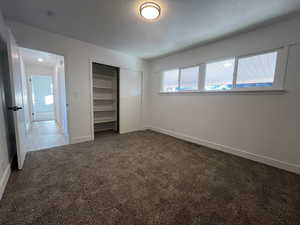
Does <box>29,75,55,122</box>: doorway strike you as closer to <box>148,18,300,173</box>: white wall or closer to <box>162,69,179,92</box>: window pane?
<box>162,69,179,92</box>: window pane

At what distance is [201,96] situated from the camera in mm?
3189

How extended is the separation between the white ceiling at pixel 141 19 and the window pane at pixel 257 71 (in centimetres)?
59

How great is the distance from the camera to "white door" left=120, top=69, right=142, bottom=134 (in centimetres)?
404

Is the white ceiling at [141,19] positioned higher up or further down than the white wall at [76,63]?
higher up

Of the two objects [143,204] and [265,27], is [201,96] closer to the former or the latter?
[265,27]

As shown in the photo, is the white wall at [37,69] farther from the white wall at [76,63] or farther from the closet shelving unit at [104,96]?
the white wall at [76,63]

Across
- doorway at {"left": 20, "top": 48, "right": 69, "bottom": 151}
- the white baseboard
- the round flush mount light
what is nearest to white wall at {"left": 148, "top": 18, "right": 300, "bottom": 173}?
the round flush mount light

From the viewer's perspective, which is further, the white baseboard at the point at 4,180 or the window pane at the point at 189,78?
the window pane at the point at 189,78

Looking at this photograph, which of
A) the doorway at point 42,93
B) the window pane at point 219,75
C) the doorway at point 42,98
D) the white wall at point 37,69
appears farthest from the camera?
the doorway at point 42,98

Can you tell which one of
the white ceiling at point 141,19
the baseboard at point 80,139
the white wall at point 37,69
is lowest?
the baseboard at point 80,139

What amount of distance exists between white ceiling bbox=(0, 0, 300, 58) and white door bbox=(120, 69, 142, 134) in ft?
4.27

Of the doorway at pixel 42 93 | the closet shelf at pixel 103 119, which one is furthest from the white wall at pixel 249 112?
the doorway at pixel 42 93

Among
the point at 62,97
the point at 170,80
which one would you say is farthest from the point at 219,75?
the point at 62,97

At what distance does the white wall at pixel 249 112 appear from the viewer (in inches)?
80.6
